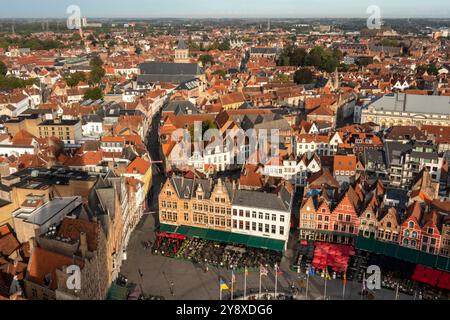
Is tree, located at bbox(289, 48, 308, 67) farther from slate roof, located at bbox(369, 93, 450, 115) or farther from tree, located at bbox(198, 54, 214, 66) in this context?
slate roof, located at bbox(369, 93, 450, 115)

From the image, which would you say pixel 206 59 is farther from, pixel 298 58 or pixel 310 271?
pixel 310 271

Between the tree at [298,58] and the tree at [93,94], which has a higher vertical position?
the tree at [298,58]

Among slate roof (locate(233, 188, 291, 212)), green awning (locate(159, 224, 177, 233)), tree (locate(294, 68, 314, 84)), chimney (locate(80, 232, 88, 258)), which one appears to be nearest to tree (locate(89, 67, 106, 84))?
tree (locate(294, 68, 314, 84))

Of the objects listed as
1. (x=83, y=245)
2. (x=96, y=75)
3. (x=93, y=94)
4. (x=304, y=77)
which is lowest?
(x=83, y=245)

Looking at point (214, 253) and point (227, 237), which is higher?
point (227, 237)

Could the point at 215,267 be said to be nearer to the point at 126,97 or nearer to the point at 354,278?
the point at 354,278

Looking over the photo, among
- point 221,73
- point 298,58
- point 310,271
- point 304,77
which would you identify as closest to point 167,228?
point 310,271

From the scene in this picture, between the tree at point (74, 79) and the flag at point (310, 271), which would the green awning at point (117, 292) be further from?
the tree at point (74, 79)

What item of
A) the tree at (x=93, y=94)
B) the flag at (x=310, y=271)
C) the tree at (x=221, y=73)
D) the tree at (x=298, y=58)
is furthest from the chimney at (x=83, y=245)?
the tree at (x=298, y=58)

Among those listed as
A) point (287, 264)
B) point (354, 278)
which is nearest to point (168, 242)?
point (287, 264)
